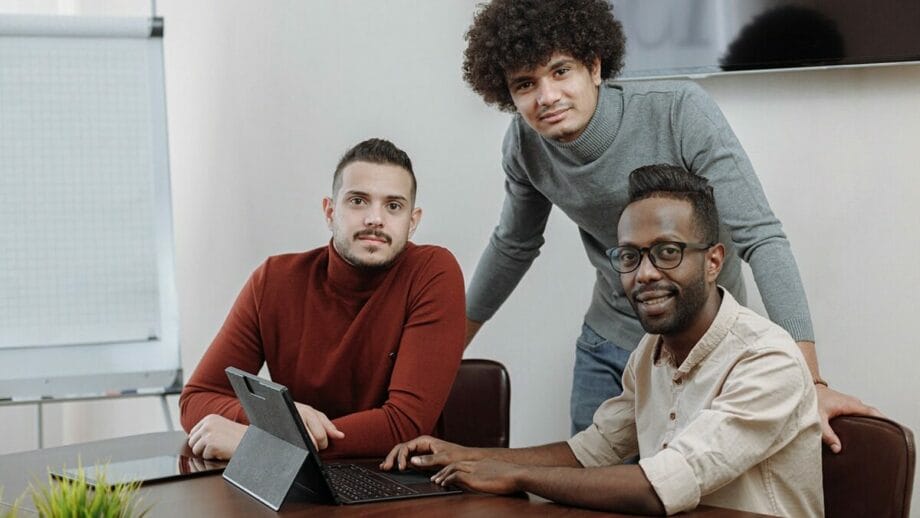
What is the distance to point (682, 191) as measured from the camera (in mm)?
1565

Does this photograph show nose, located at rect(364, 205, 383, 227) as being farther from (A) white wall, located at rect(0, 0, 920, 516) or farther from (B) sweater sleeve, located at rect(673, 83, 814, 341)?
(A) white wall, located at rect(0, 0, 920, 516)

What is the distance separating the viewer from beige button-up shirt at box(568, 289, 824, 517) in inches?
54.1

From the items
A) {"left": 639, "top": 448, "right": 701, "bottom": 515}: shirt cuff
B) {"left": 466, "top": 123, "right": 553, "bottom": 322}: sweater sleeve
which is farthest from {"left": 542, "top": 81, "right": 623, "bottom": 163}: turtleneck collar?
{"left": 639, "top": 448, "right": 701, "bottom": 515}: shirt cuff

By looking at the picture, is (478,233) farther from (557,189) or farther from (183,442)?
(183,442)

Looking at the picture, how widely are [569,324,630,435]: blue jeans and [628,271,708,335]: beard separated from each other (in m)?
0.71

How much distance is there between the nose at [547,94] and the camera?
6.44 ft

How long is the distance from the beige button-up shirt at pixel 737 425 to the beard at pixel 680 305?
0.11 ft

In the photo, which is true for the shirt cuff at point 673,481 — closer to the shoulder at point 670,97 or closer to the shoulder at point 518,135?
the shoulder at point 670,97

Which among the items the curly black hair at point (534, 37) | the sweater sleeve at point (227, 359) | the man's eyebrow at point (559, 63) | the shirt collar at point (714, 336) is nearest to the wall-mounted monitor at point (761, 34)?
the curly black hair at point (534, 37)

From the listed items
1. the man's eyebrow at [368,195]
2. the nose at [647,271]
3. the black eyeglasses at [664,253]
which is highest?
the man's eyebrow at [368,195]

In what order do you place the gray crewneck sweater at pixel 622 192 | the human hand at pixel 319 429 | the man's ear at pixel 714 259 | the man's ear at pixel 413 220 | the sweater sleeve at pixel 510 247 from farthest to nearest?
1. the sweater sleeve at pixel 510 247
2. the man's ear at pixel 413 220
3. the gray crewneck sweater at pixel 622 192
4. the human hand at pixel 319 429
5. the man's ear at pixel 714 259

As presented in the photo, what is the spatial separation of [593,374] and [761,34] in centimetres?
86

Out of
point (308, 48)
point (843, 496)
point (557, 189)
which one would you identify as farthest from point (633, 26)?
point (843, 496)

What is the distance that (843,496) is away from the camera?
154cm
